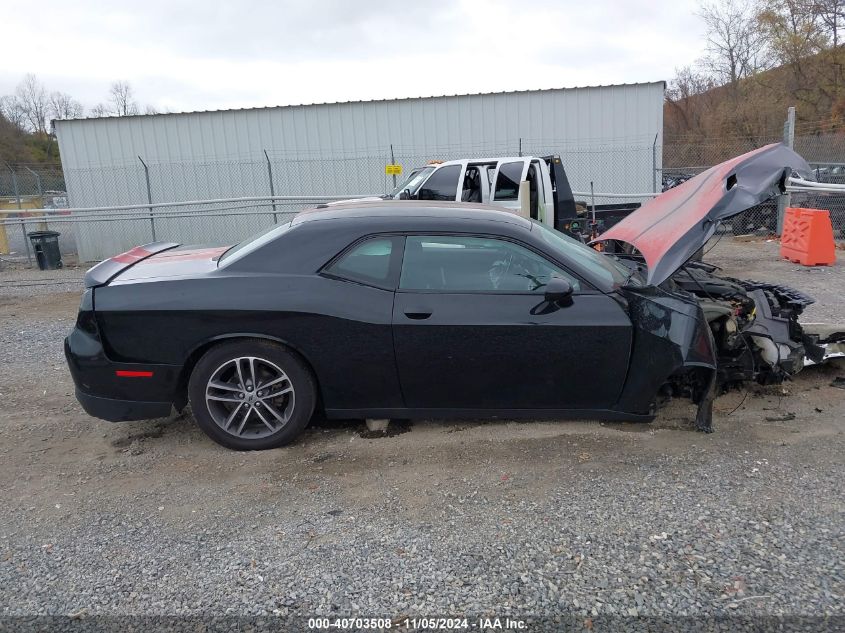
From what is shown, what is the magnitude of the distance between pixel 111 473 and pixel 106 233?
1363cm

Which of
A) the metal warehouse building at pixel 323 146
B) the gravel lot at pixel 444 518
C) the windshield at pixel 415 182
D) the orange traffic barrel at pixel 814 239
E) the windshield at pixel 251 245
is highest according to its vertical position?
the metal warehouse building at pixel 323 146

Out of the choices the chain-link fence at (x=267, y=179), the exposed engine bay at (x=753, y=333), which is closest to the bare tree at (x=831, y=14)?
the chain-link fence at (x=267, y=179)

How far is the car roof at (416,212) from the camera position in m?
4.05

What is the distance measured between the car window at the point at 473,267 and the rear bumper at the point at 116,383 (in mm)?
1584

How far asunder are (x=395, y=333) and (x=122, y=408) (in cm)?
178

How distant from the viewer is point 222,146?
16.2 metres

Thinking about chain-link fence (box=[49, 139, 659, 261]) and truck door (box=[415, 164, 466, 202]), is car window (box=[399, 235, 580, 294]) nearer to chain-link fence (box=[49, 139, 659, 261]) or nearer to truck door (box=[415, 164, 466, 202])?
truck door (box=[415, 164, 466, 202])

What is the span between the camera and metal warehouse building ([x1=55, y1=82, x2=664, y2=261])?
15.1 m

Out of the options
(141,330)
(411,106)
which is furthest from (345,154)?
(141,330)

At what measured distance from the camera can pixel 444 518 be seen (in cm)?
316

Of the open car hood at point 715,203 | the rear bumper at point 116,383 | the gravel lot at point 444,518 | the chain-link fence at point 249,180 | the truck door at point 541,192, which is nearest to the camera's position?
the gravel lot at point 444,518

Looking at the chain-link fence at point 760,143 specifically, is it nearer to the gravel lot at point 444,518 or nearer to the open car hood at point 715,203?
the open car hood at point 715,203

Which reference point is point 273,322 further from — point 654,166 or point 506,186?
point 654,166

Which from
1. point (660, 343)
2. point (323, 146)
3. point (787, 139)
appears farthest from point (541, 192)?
point (323, 146)
